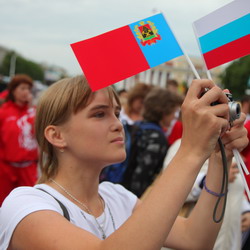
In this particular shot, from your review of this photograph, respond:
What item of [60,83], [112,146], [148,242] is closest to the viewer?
[148,242]

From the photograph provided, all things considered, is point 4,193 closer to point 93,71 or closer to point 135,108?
point 135,108

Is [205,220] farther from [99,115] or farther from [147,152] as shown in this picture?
[147,152]

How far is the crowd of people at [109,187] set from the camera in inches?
38.4

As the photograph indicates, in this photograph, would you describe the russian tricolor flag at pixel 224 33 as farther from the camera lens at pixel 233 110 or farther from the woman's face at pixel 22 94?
the woman's face at pixel 22 94

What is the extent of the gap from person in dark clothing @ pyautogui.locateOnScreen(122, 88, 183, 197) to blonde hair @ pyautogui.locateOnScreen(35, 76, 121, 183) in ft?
5.29

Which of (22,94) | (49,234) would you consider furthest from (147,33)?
(22,94)

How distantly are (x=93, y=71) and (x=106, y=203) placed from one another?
691 millimetres

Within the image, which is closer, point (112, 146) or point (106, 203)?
point (112, 146)

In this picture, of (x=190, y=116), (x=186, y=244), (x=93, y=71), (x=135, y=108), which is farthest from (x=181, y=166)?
(x=135, y=108)

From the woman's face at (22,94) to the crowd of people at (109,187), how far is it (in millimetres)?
2934

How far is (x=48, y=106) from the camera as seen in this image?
61.9 inches

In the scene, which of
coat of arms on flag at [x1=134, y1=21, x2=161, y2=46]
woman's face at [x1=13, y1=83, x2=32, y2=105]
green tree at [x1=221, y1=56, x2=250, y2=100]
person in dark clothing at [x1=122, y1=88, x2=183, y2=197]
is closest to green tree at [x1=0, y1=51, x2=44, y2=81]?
green tree at [x1=221, y1=56, x2=250, y2=100]

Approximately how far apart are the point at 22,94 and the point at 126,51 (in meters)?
3.65

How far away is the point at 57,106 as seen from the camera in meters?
1.51
